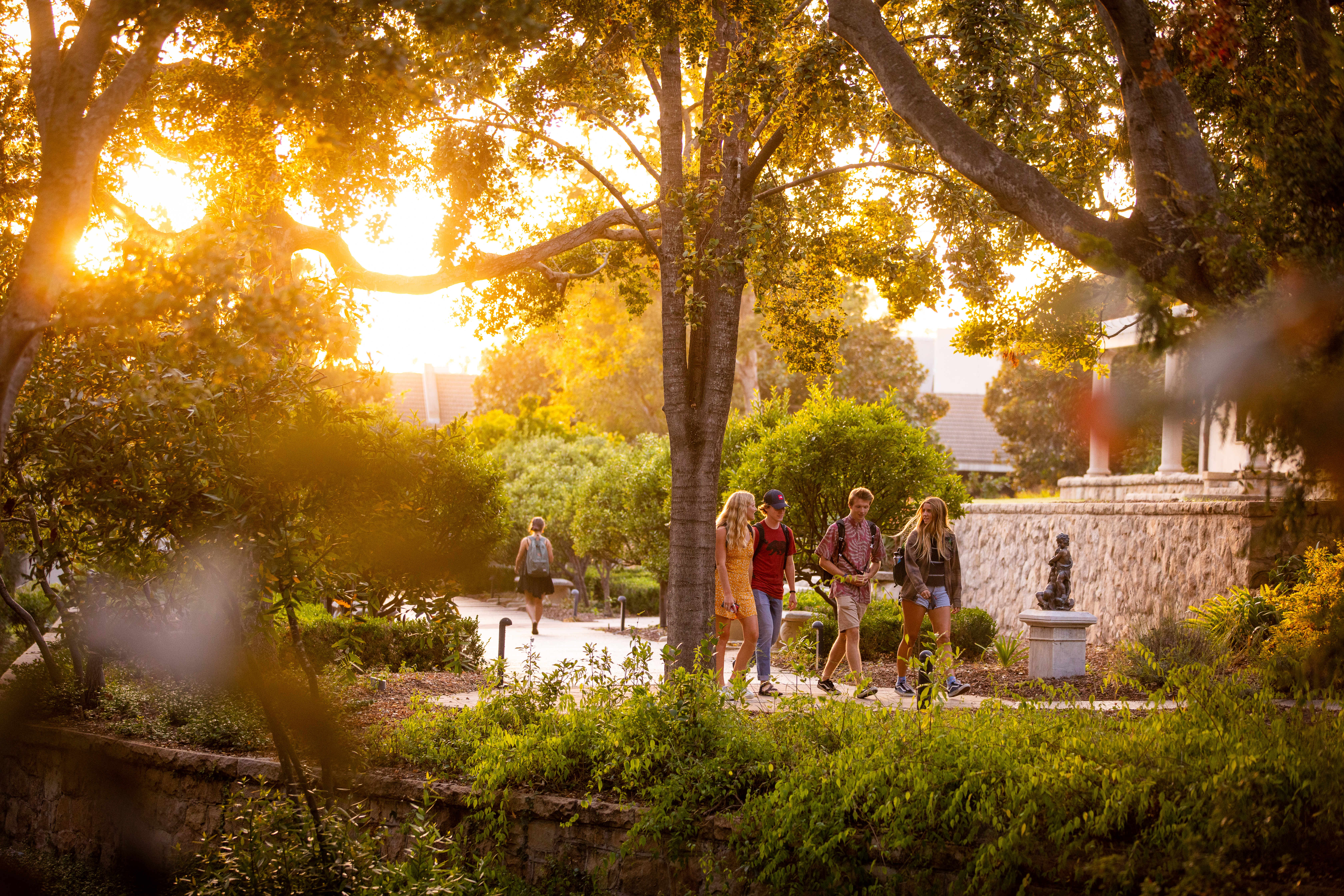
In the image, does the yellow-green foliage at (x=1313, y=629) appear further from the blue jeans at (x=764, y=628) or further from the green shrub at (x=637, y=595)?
the green shrub at (x=637, y=595)

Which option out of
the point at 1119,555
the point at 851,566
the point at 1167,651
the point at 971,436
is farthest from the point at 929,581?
the point at 971,436

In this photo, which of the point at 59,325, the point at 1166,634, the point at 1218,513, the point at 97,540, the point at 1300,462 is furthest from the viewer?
the point at 1218,513

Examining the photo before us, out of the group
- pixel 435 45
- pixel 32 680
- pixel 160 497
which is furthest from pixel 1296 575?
Result: pixel 32 680

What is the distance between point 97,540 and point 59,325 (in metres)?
1.83

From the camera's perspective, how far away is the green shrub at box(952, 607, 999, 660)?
500 inches

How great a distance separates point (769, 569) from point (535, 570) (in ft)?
30.2

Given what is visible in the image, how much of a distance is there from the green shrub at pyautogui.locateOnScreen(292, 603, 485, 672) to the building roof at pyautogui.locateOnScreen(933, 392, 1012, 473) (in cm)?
3457

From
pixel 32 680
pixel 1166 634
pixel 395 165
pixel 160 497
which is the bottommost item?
pixel 32 680

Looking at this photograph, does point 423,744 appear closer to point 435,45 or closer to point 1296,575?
point 435,45

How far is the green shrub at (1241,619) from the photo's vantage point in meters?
9.85

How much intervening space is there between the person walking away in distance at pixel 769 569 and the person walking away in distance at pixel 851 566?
0.34 metres

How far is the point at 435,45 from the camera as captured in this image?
21.2 feet

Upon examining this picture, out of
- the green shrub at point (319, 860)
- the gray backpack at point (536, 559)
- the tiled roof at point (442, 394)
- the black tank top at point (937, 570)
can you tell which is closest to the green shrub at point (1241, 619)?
the black tank top at point (937, 570)

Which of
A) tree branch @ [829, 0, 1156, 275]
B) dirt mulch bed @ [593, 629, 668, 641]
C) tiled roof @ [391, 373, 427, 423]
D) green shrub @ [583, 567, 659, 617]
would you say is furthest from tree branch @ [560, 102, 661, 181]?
tiled roof @ [391, 373, 427, 423]
